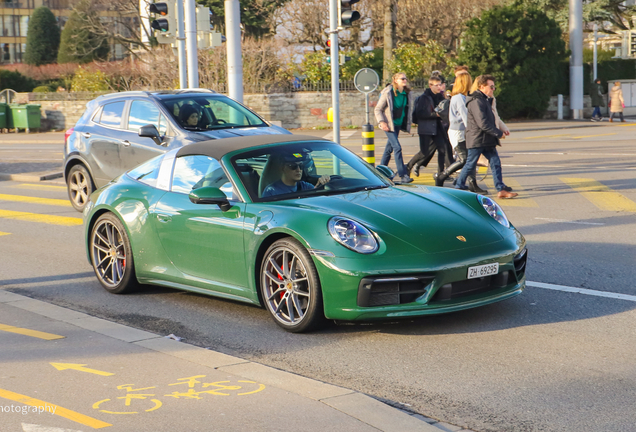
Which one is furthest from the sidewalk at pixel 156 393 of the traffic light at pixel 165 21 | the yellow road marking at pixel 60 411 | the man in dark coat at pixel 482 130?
the traffic light at pixel 165 21

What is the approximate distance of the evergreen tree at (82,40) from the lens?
51.1 meters

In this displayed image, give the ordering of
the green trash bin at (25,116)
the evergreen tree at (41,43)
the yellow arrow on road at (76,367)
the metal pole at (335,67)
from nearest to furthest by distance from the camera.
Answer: the yellow arrow on road at (76,367) → the metal pole at (335,67) → the green trash bin at (25,116) → the evergreen tree at (41,43)

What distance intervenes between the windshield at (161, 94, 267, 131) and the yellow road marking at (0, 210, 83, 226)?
80.8 inches

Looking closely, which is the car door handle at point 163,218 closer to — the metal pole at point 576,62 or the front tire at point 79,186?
the front tire at point 79,186

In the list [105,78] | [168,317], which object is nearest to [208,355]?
[168,317]

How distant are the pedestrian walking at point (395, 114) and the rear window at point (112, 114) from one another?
4439 mm

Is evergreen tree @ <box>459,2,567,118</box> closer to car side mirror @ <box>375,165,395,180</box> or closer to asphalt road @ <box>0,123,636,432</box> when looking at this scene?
asphalt road @ <box>0,123,636,432</box>

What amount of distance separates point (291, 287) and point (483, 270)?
133 cm

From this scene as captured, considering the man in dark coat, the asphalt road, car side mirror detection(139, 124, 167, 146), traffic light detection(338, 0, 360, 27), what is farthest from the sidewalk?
traffic light detection(338, 0, 360, 27)

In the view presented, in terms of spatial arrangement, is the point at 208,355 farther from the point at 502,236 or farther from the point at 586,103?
the point at 586,103

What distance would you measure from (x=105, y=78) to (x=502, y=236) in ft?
121

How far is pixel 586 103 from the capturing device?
118 feet

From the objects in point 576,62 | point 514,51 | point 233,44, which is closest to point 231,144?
point 233,44

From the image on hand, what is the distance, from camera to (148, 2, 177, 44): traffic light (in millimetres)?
18844
